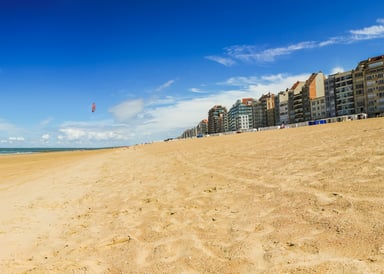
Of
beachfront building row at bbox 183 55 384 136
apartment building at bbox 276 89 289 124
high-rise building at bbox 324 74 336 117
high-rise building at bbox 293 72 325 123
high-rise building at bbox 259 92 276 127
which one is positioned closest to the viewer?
beachfront building row at bbox 183 55 384 136

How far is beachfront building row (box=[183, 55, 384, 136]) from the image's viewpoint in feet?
257

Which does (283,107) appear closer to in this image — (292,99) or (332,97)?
(292,99)

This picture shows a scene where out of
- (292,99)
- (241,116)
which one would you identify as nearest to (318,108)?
(292,99)

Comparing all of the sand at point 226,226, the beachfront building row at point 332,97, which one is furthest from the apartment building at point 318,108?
the sand at point 226,226

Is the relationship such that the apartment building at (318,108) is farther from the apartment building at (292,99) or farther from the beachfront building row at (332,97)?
the apartment building at (292,99)

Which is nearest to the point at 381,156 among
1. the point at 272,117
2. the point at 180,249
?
the point at 180,249

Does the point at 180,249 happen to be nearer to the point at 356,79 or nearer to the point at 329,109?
the point at 356,79

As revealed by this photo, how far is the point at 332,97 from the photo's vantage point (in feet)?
308

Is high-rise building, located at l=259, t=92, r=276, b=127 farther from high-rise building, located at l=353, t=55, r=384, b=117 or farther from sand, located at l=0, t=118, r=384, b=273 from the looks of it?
sand, located at l=0, t=118, r=384, b=273

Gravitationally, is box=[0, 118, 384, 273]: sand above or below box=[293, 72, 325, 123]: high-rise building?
below

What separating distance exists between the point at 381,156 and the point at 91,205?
24.3 ft

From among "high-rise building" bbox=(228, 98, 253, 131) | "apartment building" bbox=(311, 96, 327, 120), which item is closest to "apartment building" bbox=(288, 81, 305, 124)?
"apartment building" bbox=(311, 96, 327, 120)

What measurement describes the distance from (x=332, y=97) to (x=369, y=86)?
14952mm

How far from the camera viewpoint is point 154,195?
7.39 metres
